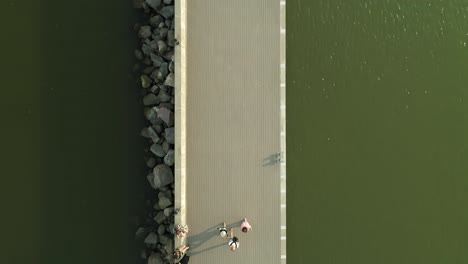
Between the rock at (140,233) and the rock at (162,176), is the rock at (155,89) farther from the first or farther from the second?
the rock at (140,233)

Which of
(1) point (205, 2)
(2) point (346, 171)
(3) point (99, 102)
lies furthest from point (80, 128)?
(2) point (346, 171)

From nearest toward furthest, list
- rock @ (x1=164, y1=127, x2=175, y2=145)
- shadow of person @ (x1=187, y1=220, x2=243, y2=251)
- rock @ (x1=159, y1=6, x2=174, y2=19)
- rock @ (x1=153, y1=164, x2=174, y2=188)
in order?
1. shadow of person @ (x1=187, y1=220, x2=243, y2=251)
2. rock @ (x1=164, y1=127, x2=175, y2=145)
3. rock @ (x1=153, y1=164, x2=174, y2=188)
4. rock @ (x1=159, y1=6, x2=174, y2=19)

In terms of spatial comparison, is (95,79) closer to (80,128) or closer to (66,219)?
(80,128)

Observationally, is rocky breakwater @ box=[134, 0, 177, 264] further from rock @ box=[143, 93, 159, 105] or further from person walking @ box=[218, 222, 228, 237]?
person walking @ box=[218, 222, 228, 237]

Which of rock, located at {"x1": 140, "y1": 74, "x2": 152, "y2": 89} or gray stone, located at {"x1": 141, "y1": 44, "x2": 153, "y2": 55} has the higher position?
gray stone, located at {"x1": 141, "y1": 44, "x2": 153, "y2": 55}

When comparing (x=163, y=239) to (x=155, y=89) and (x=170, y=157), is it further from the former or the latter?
(x=155, y=89)

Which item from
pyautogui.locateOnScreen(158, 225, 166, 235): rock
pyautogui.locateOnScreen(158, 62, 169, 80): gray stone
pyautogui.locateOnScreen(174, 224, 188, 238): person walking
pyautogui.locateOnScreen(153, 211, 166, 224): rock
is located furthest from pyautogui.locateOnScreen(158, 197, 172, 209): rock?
pyautogui.locateOnScreen(158, 62, 169, 80): gray stone
